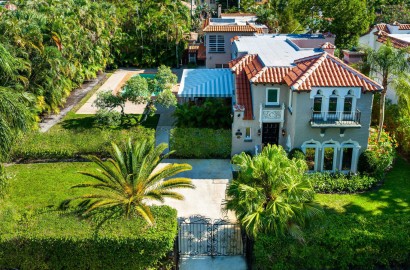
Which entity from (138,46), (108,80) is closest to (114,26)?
(138,46)

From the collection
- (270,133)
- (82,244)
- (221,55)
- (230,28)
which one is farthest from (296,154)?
(230,28)

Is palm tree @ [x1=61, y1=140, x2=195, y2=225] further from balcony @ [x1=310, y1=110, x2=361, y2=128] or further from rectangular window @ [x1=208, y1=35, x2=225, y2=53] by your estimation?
rectangular window @ [x1=208, y1=35, x2=225, y2=53]

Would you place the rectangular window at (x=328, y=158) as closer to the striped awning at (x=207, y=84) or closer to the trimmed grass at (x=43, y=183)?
the striped awning at (x=207, y=84)

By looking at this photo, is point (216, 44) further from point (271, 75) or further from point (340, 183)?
point (340, 183)

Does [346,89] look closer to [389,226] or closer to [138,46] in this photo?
[389,226]

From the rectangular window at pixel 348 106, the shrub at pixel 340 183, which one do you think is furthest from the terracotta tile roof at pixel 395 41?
the shrub at pixel 340 183
